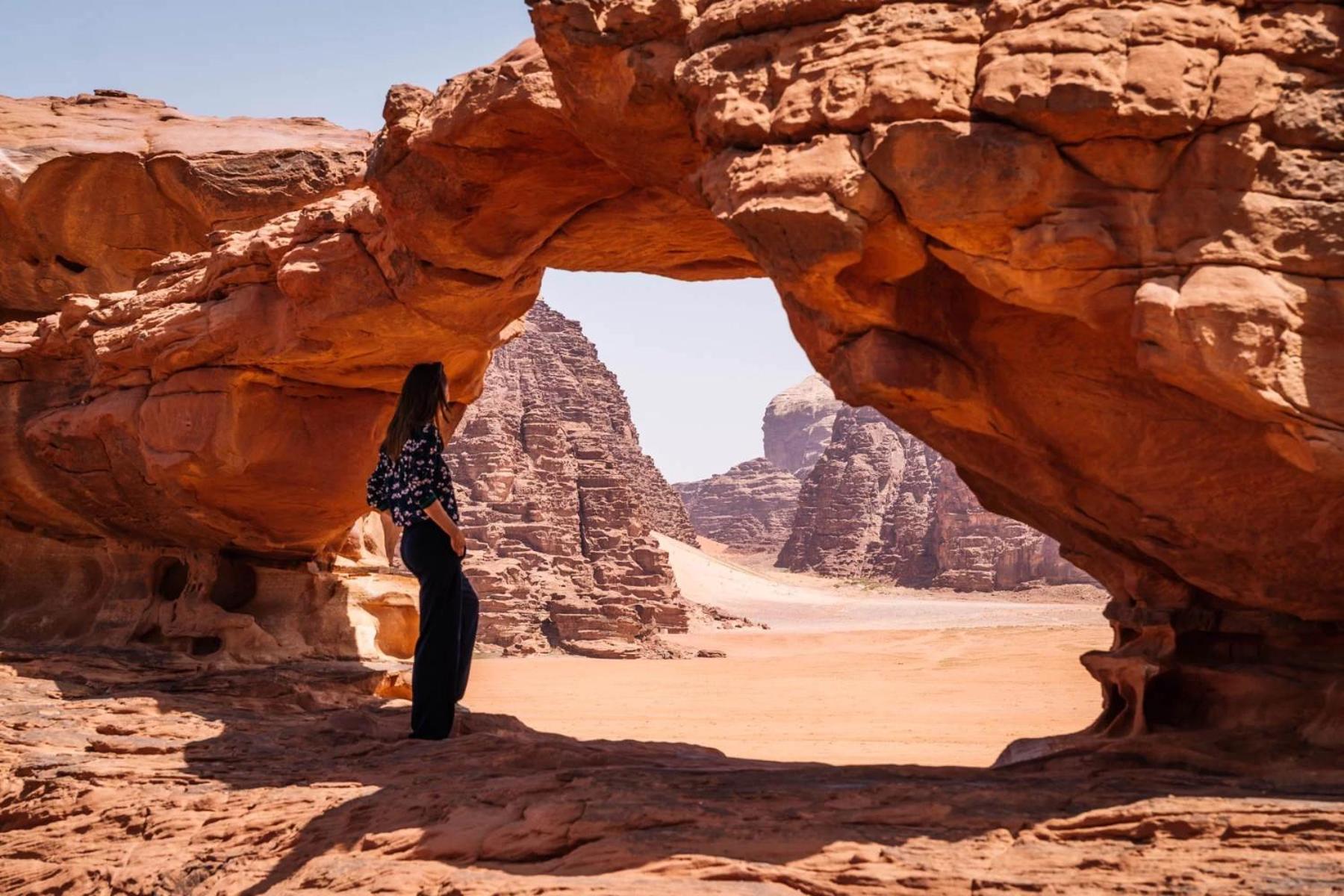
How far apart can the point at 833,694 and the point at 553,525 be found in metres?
22.0

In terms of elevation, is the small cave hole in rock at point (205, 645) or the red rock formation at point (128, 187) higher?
the red rock formation at point (128, 187)

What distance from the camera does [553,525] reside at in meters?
36.8

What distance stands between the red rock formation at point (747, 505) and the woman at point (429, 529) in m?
76.8

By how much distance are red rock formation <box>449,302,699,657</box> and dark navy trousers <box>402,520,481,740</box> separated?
24.0 m

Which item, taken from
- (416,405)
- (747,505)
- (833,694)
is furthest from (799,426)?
(416,405)

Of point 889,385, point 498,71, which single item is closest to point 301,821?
point 889,385

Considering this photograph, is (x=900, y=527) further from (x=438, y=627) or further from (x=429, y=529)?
(x=429, y=529)

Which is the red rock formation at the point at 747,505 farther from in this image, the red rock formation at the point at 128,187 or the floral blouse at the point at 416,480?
the floral blouse at the point at 416,480

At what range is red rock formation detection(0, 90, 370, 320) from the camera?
10.9 metres

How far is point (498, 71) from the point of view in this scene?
17.7 ft

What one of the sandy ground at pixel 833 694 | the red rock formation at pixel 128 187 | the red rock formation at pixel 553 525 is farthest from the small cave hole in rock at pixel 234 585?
the red rock formation at pixel 553 525

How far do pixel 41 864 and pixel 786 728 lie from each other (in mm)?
7135

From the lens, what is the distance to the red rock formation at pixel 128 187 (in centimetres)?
1095

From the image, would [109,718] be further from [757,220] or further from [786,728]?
[786,728]
